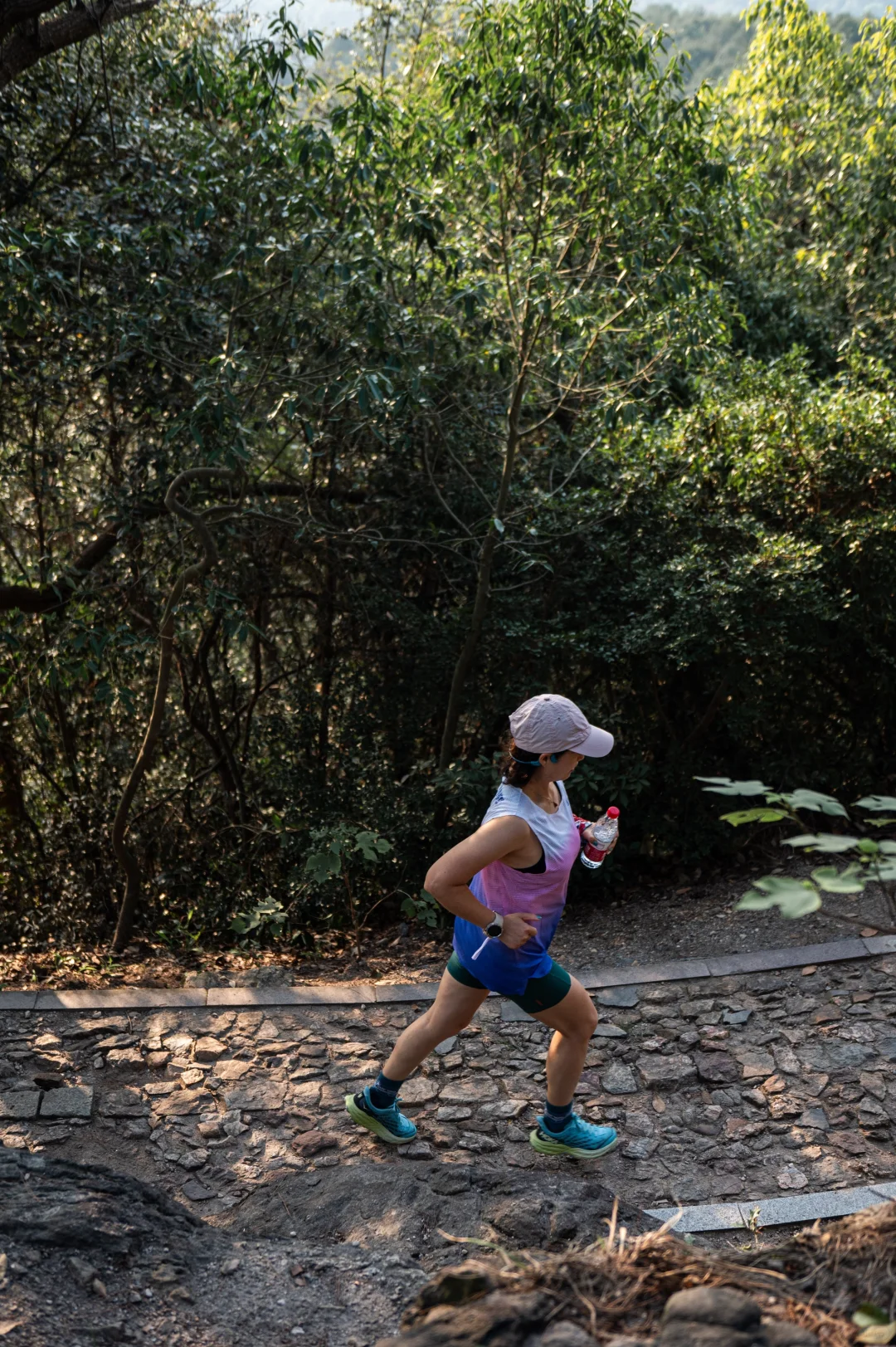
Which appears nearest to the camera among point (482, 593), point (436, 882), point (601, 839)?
point (436, 882)

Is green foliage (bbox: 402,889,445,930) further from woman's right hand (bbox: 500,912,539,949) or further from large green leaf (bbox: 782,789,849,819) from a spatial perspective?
large green leaf (bbox: 782,789,849,819)

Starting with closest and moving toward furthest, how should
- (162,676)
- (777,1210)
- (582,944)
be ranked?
(777,1210)
(162,676)
(582,944)

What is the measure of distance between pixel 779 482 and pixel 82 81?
4807 mm

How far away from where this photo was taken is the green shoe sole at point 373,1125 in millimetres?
3768

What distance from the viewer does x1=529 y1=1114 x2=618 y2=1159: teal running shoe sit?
146 inches

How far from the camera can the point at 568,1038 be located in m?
3.51

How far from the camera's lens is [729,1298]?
205 centimetres

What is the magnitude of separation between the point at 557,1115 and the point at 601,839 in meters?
0.97

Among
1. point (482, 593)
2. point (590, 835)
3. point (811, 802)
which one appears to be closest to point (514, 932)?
point (590, 835)

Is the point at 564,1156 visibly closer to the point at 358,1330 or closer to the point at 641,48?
the point at 358,1330

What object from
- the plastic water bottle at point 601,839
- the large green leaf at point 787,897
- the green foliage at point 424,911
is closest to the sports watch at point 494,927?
the plastic water bottle at point 601,839

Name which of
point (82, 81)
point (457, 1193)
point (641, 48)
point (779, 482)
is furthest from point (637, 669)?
point (82, 81)

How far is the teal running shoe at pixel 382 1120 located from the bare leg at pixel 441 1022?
0.22 metres

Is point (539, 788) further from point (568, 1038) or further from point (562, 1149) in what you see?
point (562, 1149)
